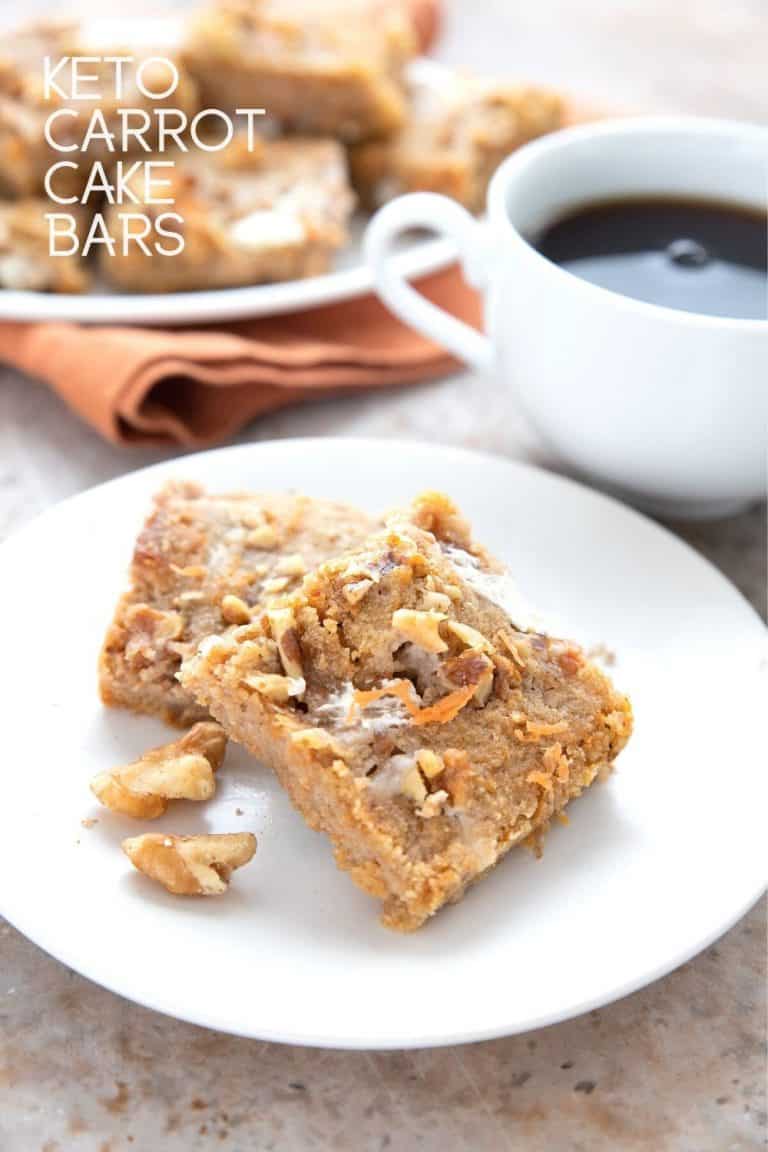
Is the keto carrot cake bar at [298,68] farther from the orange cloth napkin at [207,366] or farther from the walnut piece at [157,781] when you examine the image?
the walnut piece at [157,781]

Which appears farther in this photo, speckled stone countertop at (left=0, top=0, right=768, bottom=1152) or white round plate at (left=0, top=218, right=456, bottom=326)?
white round plate at (left=0, top=218, right=456, bottom=326)

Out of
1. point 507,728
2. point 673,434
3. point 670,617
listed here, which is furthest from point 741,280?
point 507,728

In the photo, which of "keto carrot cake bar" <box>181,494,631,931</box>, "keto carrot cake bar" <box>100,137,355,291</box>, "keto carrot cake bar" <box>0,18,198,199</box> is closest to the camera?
"keto carrot cake bar" <box>181,494,631,931</box>

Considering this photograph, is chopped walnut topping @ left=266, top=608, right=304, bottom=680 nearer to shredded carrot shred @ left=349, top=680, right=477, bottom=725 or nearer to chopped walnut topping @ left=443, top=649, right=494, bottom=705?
shredded carrot shred @ left=349, top=680, right=477, bottom=725

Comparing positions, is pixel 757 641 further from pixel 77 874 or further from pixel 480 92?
pixel 480 92

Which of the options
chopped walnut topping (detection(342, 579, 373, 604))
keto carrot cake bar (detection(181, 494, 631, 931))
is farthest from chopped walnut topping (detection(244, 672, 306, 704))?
chopped walnut topping (detection(342, 579, 373, 604))

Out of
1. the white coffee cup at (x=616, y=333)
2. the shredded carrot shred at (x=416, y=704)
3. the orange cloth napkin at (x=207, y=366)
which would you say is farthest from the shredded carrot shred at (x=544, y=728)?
the orange cloth napkin at (x=207, y=366)
